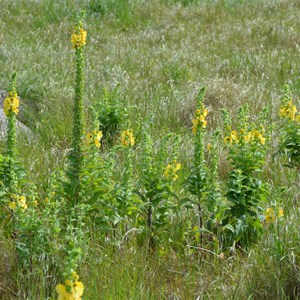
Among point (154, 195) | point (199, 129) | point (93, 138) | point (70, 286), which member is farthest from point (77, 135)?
point (70, 286)

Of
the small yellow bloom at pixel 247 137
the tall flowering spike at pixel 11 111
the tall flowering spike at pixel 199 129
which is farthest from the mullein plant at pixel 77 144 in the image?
the small yellow bloom at pixel 247 137

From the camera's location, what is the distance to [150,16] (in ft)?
35.1

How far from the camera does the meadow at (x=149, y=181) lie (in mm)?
2982

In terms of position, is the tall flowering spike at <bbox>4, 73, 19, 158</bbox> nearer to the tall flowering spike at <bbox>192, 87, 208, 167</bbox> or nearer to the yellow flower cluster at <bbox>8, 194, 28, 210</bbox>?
the yellow flower cluster at <bbox>8, 194, 28, 210</bbox>

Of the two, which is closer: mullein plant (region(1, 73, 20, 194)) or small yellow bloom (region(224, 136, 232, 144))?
mullein plant (region(1, 73, 20, 194))

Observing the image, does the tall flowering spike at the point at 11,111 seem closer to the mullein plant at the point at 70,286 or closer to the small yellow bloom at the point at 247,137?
the small yellow bloom at the point at 247,137

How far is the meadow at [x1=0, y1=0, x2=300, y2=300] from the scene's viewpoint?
2.98m

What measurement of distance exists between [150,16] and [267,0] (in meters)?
2.08

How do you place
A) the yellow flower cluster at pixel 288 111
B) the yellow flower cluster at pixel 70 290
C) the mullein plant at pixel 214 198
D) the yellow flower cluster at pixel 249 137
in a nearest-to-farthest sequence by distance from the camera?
the yellow flower cluster at pixel 70 290 → the mullein plant at pixel 214 198 → the yellow flower cluster at pixel 249 137 → the yellow flower cluster at pixel 288 111

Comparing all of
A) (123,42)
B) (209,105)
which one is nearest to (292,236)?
(209,105)

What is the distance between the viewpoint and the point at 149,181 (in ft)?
11.5

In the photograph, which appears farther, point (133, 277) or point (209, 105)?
point (209, 105)

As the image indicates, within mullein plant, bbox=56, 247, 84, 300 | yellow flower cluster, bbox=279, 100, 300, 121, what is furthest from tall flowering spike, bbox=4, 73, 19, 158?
yellow flower cluster, bbox=279, 100, 300, 121

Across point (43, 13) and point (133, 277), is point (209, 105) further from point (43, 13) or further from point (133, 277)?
point (43, 13)
